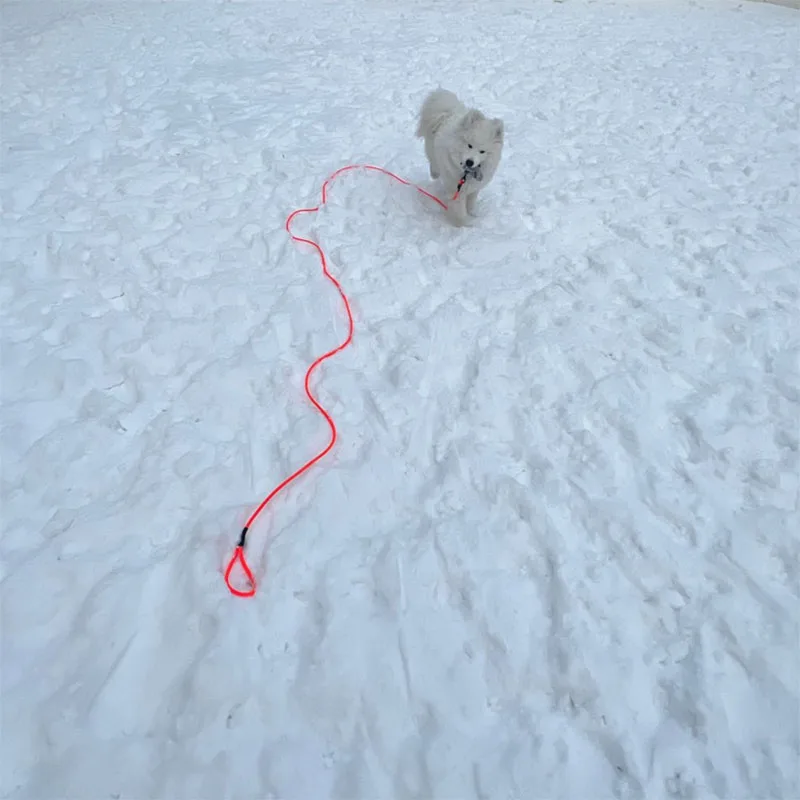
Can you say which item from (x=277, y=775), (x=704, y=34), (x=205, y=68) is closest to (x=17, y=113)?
(x=205, y=68)

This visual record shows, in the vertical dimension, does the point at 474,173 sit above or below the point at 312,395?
above

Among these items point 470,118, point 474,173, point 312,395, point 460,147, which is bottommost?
Answer: point 312,395

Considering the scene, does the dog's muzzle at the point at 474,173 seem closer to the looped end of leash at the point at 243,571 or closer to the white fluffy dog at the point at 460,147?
the white fluffy dog at the point at 460,147

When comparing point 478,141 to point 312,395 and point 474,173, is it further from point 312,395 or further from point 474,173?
point 312,395

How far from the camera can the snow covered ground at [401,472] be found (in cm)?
203

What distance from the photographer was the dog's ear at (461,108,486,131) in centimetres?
408

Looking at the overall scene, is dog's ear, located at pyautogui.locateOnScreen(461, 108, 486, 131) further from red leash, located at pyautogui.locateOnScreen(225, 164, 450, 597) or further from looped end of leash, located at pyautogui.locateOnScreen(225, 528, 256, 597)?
looped end of leash, located at pyautogui.locateOnScreen(225, 528, 256, 597)

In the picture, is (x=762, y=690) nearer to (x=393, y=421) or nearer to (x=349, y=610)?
(x=349, y=610)

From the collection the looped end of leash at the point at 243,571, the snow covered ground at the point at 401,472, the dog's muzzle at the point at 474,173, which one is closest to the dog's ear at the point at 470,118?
the dog's muzzle at the point at 474,173

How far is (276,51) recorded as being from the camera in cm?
859

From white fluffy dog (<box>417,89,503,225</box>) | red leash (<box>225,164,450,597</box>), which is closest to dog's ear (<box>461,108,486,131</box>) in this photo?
white fluffy dog (<box>417,89,503,225</box>)

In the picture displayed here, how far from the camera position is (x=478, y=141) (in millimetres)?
4129

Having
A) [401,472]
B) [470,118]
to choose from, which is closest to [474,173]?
[470,118]

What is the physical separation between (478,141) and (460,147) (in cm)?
15
